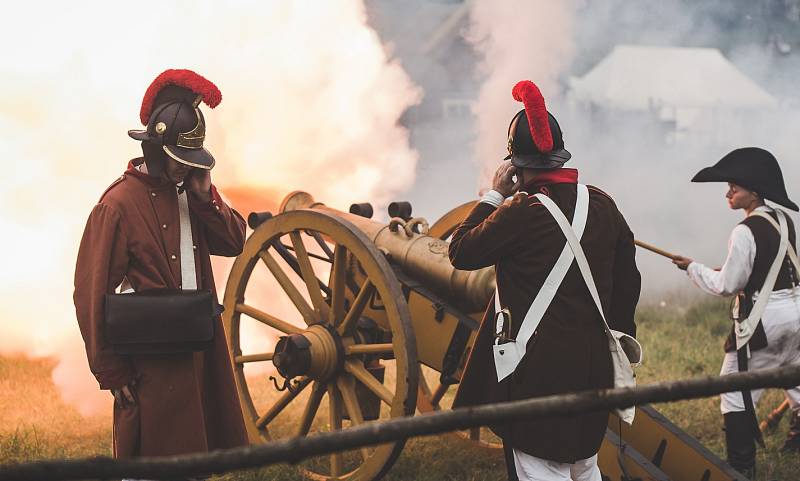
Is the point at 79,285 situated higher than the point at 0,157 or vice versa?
the point at 0,157

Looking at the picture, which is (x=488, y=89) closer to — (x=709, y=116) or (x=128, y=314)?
(x=709, y=116)

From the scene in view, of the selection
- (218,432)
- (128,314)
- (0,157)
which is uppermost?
(0,157)

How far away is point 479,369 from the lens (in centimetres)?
326

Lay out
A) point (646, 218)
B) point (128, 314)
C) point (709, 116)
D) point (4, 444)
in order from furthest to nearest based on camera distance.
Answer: point (709, 116) → point (646, 218) → point (4, 444) → point (128, 314)

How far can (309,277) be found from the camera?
4434 mm

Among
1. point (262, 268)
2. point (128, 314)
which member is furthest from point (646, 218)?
point (128, 314)

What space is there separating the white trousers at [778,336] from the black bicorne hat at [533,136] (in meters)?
1.93

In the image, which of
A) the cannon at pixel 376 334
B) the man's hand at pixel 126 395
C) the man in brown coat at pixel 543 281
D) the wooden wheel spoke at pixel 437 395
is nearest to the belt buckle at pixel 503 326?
the man in brown coat at pixel 543 281

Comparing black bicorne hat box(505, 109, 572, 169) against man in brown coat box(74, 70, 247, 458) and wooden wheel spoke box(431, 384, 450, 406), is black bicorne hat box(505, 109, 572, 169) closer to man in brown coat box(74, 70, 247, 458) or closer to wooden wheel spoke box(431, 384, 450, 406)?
man in brown coat box(74, 70, 247, 458)

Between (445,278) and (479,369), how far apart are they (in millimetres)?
1024

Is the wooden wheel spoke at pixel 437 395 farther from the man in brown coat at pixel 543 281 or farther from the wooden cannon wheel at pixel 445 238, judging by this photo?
the man in brown coat at pixel 543 281

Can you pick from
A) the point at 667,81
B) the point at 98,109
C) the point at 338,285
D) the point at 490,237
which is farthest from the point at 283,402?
the point at 667,81

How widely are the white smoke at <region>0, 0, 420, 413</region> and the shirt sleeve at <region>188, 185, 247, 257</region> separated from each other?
245cm

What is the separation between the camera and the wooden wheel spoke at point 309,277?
14.4 feet
